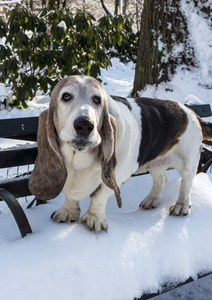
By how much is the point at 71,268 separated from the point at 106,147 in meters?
0.67

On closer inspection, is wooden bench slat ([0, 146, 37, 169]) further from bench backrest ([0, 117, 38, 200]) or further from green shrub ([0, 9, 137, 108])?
green shrub ([0, 9, 137, 108])

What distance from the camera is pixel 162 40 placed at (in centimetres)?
446

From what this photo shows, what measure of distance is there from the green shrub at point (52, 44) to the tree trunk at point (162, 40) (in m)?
0.64

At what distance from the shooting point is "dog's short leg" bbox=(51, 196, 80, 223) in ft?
7.73

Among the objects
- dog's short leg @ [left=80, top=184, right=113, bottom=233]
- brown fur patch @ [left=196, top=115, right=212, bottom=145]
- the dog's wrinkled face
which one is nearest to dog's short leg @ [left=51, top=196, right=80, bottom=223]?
dog's short leg @ [left=80, top=184, right=113, bottom=233]

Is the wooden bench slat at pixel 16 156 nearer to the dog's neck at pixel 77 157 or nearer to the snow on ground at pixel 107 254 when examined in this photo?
the snow on ground at pixel 107 254

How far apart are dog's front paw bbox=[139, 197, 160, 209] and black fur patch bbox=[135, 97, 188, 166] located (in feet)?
1.32

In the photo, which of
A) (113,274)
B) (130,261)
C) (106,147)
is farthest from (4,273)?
(106,147)

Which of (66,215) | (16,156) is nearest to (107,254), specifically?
(66,215)

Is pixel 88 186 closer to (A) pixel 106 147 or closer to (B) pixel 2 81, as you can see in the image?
(A) pixel 106 147

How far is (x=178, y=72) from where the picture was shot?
455 cm

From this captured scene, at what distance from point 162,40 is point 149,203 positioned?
8.09ft

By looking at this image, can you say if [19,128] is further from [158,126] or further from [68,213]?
[158,126]

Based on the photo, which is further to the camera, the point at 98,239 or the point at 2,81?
the point at 2,81
